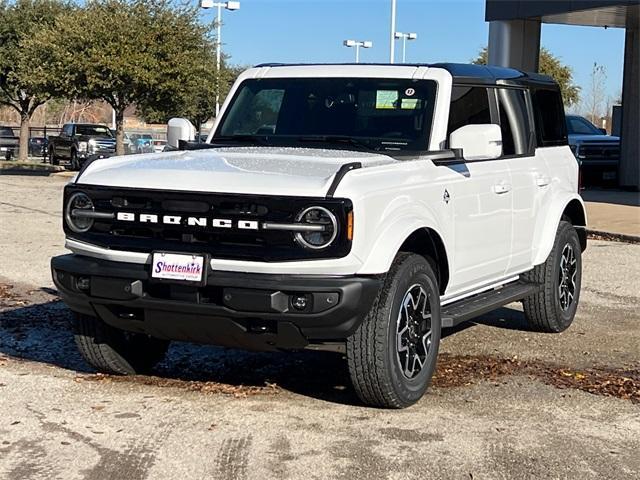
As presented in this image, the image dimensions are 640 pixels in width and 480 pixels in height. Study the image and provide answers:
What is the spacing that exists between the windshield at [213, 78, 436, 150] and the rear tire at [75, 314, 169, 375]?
1570 millimetres

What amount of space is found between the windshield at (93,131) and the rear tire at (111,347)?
97.6 feet

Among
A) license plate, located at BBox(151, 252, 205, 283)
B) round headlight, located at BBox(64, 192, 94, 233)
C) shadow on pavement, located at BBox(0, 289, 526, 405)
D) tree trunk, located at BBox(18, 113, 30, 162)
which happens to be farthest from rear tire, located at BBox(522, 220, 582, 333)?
tree trunk, located at BBox(18, 113, 30, 162)

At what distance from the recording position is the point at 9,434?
4.75 metres

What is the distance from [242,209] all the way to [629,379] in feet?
9.58

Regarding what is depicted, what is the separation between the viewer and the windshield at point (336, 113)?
20.2ft

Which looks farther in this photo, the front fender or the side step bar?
the side step bar

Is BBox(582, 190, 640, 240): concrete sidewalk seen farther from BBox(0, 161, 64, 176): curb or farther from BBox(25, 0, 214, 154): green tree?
BBox(0, 161, 64, 176): curb

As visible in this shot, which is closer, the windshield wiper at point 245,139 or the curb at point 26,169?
the windshield wiper at point 245,139

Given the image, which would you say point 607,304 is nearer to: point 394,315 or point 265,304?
point 394,315

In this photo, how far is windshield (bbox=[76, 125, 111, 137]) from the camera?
34.8m

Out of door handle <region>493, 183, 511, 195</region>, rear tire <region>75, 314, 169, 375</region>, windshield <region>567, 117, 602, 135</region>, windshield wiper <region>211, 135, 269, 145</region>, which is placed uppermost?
windshield <region>567, 117, 602, 135</region>

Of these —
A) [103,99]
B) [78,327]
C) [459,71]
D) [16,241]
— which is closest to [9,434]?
[78,327]

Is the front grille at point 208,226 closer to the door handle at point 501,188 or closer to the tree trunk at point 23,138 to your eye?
the door handle at point 501,188

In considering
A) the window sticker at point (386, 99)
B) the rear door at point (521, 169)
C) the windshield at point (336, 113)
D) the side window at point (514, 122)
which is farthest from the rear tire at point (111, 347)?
the side window at point (514, 122)
